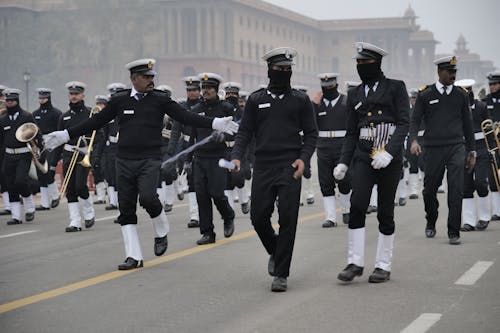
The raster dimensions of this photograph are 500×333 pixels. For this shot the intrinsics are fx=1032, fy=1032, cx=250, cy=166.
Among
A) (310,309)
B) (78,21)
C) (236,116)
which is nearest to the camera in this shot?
(310,309)

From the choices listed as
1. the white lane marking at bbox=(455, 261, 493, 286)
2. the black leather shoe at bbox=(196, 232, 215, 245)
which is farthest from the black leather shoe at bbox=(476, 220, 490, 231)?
the black leather shoe at bbox=(196, 232, 215, 245)

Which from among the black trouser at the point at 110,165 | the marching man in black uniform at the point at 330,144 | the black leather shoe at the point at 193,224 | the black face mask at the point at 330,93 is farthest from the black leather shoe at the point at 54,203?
the black face mask at the point at 330,93

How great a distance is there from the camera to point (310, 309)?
324 inches

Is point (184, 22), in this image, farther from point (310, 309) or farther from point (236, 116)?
point (310, 309)

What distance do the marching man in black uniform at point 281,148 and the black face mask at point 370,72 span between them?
625 mm

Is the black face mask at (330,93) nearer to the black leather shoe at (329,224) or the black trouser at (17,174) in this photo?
the black leather shoe at (329,224)

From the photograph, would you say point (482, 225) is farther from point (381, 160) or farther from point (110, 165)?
point (110, 165)

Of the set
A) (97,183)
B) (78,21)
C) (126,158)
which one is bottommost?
(97,183)

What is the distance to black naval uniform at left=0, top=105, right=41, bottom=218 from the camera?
1709 cm

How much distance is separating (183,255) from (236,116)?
15.8 feet

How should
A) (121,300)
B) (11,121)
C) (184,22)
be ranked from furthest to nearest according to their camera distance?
(184,22) < (11,121) < (121,300)

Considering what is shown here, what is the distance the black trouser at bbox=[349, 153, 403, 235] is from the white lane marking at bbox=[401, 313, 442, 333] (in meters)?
1.82

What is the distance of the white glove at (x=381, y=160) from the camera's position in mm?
9344

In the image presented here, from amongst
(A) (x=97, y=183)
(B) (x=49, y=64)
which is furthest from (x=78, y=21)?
(A) (x=97, y=183)
